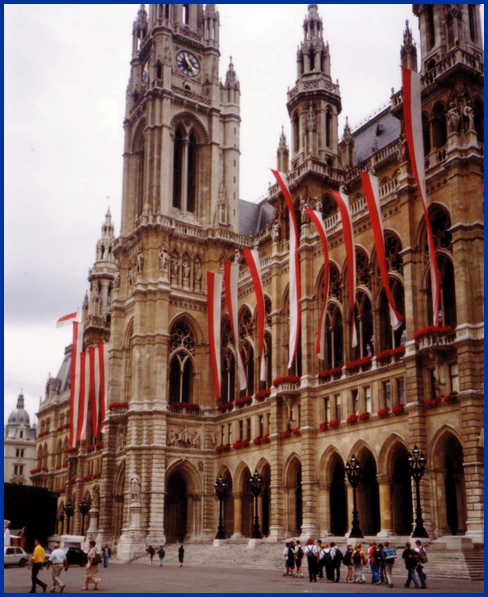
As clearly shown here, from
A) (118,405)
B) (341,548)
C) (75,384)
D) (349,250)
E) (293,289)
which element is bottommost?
(341,548)

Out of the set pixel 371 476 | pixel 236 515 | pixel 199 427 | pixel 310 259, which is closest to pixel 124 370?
pixel 199 427

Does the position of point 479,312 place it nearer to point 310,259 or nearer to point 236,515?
point 310,259

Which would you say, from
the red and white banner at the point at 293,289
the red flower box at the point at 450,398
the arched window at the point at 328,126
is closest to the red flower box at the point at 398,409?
the red flower box at the point at 450,398

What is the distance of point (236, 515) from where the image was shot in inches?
2215

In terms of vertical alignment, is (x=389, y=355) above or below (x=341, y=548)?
above

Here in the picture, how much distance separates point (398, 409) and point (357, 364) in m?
4.99

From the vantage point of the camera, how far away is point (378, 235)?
137 ft

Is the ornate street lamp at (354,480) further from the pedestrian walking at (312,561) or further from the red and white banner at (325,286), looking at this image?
the red and white banner at (325,286)

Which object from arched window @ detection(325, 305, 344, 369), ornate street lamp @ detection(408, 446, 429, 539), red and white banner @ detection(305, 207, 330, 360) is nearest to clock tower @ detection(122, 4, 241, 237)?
red and white banner @ detection(305, 207, 330, 360)

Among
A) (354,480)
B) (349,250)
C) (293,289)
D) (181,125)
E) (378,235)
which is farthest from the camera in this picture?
(181,125)

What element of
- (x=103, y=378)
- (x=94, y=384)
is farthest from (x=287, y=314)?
(x=94, y=384)

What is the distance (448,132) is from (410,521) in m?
22.2

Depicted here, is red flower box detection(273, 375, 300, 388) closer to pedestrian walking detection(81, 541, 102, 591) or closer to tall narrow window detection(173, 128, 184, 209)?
tall narrow window detection(173, 128, 184, 209)

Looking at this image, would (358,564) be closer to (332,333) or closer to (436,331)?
(436,331)
